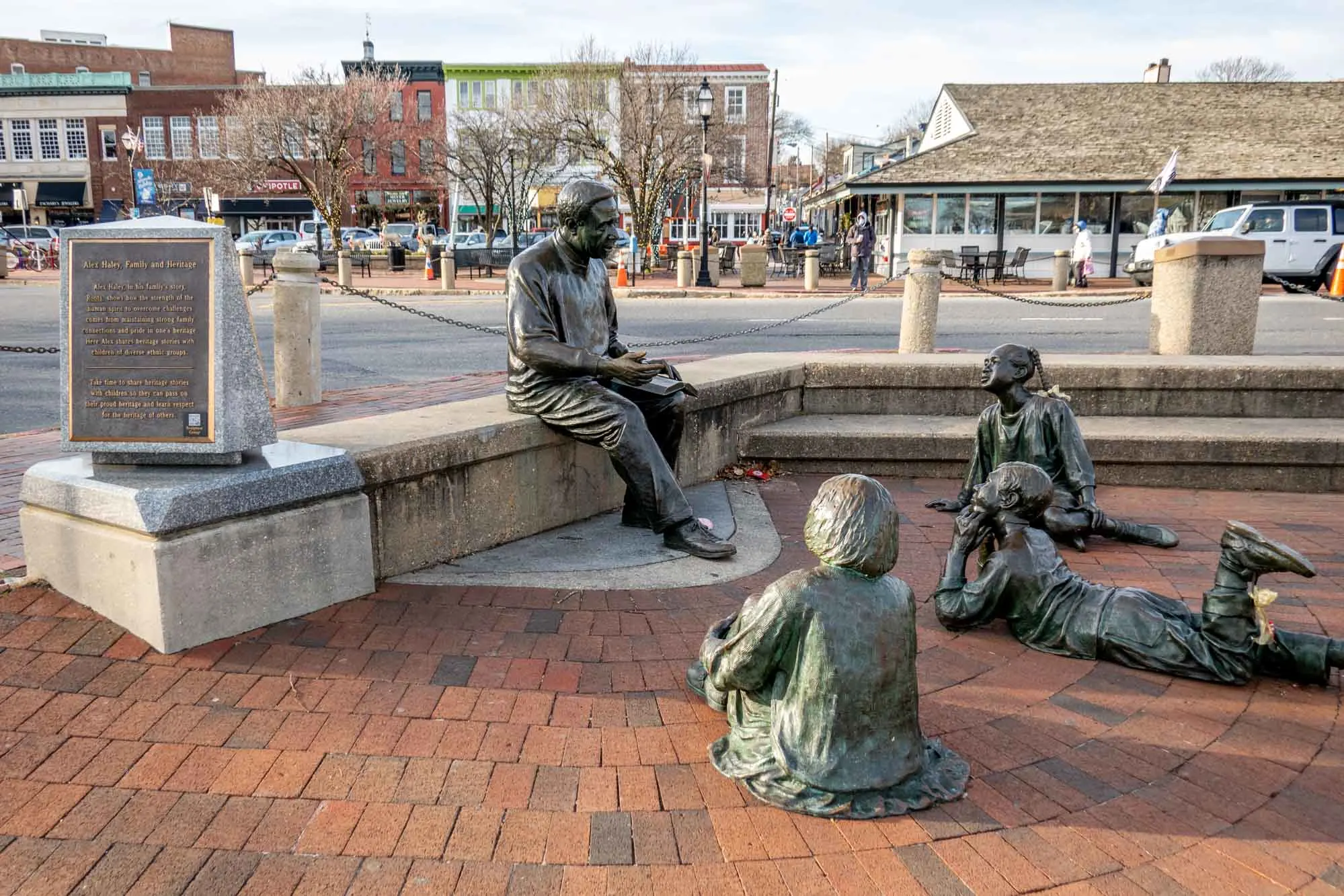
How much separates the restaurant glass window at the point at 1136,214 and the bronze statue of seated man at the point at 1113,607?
28.9m

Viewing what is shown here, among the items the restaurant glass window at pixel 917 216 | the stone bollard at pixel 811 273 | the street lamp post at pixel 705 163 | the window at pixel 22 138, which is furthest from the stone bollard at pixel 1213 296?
the window at pixel 22 138

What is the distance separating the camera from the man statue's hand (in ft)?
15.7

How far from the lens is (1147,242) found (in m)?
23.8

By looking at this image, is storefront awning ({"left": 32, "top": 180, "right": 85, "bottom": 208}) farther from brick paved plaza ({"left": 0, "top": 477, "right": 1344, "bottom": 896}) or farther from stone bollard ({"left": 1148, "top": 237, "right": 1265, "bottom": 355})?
brick paved plaza ({"left": 0, "top": 477, "right": 1344, "bottom": 896})

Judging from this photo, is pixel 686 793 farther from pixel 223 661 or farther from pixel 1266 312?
pixel 1266 312

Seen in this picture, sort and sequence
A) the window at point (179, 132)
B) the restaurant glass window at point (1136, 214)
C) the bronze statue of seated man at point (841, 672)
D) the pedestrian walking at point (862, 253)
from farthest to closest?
1. the window at point (179, 132)
2. the restaurant glass window at point (1136, 214)
3. the pedestrian walking at point (862, 253)
4. the bronze statue of seated man at point (841, 672)

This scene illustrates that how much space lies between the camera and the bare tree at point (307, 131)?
125 feet

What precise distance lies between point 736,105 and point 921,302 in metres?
53.6

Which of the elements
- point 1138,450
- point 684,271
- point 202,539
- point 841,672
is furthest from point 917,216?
point 841,672

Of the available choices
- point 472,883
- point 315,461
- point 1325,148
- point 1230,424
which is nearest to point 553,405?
point 315,461

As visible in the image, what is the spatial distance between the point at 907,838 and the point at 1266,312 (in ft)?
58.8

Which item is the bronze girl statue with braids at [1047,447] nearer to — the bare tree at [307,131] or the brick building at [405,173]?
the bare tree at [307,131]

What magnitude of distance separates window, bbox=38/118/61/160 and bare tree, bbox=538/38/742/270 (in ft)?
109

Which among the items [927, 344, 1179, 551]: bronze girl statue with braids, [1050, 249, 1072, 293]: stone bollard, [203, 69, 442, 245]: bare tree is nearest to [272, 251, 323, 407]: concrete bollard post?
[927, 344, 1179, 551]: bronze girl statue with braids
